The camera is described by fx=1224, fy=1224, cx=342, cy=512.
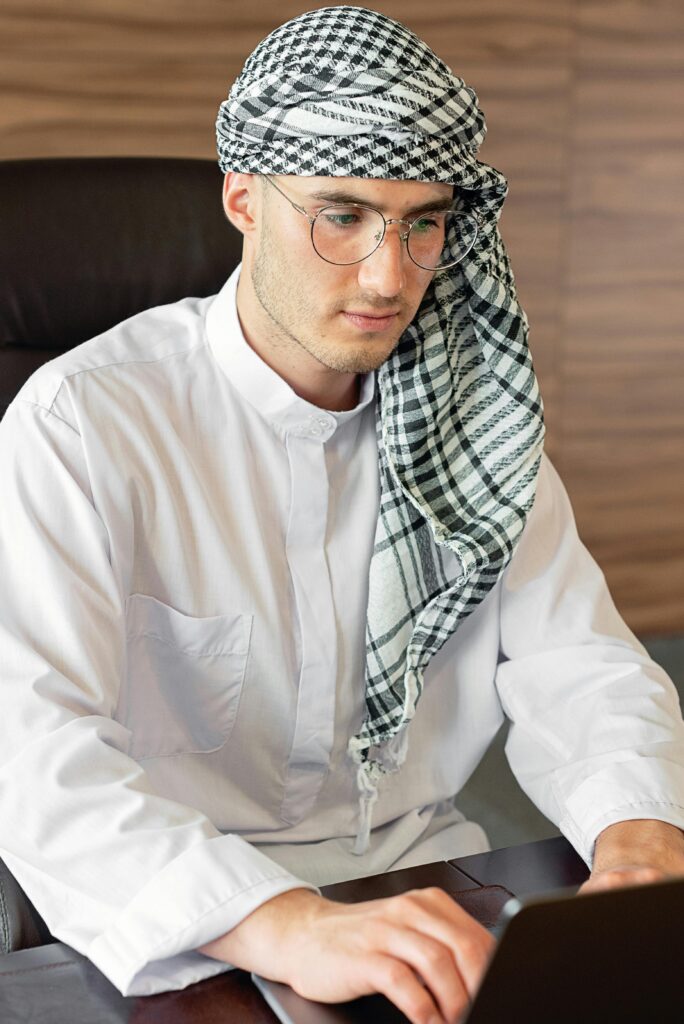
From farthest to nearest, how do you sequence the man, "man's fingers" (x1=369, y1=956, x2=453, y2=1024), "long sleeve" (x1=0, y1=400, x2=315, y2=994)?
the man, "long sleeve" (x1=0, y1=400, x2=315, y2=994), "man's fingers" (x1=369, y1=956, x2=453, y2=1024)

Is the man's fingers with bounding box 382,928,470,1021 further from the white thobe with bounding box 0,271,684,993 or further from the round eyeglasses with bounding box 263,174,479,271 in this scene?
the round eyeglasses with bounding box 263,174,479,271

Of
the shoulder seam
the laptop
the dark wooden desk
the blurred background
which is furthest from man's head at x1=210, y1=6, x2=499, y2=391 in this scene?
the blurred background

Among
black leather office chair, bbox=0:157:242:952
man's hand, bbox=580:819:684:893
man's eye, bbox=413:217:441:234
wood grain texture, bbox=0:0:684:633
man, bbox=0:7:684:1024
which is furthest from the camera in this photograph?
wood grain texture, bbox=0:0:684:633

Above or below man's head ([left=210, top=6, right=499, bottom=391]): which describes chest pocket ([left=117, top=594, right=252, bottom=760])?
below

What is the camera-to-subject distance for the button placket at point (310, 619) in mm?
1300

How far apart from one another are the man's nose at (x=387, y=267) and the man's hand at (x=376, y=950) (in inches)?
24.7

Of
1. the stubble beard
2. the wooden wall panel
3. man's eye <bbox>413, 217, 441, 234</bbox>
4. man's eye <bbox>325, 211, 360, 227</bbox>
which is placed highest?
man's eye <bbox>325, 211, 360, 227</bbox>

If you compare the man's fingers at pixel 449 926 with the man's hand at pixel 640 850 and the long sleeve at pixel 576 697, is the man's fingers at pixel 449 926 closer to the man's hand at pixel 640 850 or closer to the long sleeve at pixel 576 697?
the man's hand at pixel 640 850

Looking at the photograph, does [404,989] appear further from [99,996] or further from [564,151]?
[564,151]

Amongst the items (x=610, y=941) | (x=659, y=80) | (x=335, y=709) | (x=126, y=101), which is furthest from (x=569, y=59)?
(x=610, y=941)

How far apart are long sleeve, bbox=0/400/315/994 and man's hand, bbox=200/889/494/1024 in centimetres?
3

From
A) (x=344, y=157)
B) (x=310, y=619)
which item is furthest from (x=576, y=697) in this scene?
(x=344, y=157)

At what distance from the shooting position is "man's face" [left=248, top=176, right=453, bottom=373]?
1.24 m

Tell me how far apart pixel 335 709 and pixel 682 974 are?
2.23 ft
